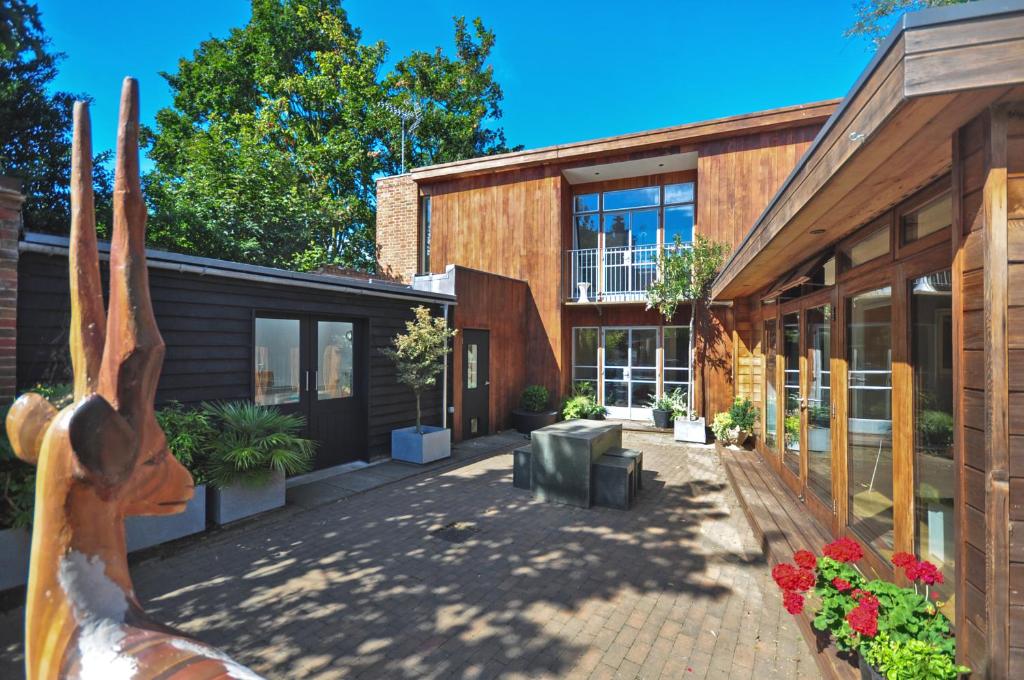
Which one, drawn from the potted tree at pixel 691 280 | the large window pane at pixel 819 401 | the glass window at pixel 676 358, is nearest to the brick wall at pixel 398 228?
the potted tree at pixel 691 280

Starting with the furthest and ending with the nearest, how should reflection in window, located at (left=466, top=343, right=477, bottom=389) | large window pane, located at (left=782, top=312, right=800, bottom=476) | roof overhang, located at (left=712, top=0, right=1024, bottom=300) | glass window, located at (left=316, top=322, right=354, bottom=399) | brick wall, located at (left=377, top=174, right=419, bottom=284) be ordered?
brick wall, located at (left=377, top=174, right=419, bottom=284), reflection in window, located at (left=466, top=343, right=477, bottom=389), glass window, located at (left=316, top=322, right=354, bottom=399), large window pane, located at (left=782, top=312, right=800, bottom=476), roof overhang, located at (left=712, top=0, right=1024, bottom=300)

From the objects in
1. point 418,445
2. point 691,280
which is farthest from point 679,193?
point 418,445

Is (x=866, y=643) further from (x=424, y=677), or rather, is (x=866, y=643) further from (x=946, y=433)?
(x=424, y=677)

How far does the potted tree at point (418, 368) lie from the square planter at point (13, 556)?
4.33m

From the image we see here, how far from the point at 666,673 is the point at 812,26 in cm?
1388

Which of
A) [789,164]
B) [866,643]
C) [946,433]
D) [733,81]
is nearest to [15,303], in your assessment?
[866,643]

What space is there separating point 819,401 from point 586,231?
7.89 meters

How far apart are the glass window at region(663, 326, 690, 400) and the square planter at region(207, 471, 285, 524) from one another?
27.6ft

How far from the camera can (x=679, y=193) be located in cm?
1099

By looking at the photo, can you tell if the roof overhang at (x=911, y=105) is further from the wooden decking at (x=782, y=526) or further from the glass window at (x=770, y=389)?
the glass window at (x=770, y=389)

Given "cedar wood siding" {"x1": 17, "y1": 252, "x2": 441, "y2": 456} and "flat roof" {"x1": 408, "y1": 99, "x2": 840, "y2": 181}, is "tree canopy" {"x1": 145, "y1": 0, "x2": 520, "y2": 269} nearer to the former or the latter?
"flat roof" {"x1": 408, "y1": 99, "x2": 840, "y2": 181}

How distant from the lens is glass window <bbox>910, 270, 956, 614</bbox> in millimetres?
2426

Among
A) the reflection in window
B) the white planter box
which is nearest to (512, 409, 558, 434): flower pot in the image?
the reflection in window

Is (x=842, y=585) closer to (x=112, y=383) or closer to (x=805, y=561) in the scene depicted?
(x=805, y=561)
